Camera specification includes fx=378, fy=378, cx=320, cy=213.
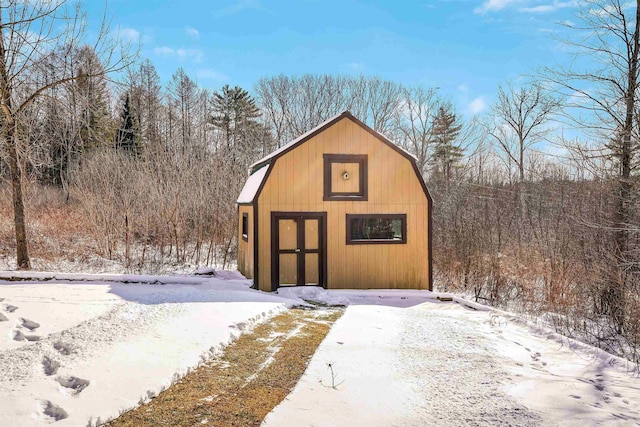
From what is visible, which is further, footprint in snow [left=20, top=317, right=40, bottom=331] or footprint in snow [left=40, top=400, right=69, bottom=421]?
footprint in snow [left=20, top=317, right=40, bottom=331]

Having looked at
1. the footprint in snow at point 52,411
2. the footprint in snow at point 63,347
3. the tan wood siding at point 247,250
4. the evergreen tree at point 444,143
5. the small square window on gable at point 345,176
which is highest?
the evergreen tree at point 444,143

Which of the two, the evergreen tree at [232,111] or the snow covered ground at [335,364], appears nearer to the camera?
the snow covered ground at [335,364]

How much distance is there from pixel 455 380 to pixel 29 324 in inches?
203

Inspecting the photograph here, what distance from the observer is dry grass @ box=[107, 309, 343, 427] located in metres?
3.17

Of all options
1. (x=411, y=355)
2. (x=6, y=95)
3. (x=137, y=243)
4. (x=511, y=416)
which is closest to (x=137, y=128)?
(x=137, y=243)

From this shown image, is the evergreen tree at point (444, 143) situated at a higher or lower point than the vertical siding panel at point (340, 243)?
higher

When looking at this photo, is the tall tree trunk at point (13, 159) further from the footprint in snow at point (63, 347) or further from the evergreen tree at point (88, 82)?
the footprint in snow at point (63, 347)

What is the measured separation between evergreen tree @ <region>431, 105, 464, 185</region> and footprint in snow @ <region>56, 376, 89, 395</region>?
2530 cm

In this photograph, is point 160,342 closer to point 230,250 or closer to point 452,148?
point 230,250

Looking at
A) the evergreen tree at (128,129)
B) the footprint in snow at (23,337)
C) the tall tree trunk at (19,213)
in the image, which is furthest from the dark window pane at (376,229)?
the evergreen tree at (128,129)

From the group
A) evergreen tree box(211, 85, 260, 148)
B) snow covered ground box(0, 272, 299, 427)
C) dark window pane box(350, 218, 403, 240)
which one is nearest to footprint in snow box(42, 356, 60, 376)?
snow covered ground box(0, 272, 299, 427)

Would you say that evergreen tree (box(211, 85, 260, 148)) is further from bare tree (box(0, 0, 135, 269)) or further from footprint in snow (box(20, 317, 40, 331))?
footprint in snow (box(20, 317, 40, 331))

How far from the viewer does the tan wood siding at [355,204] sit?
30.5 ft

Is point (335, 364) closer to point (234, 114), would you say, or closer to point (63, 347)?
point (63, 347)
